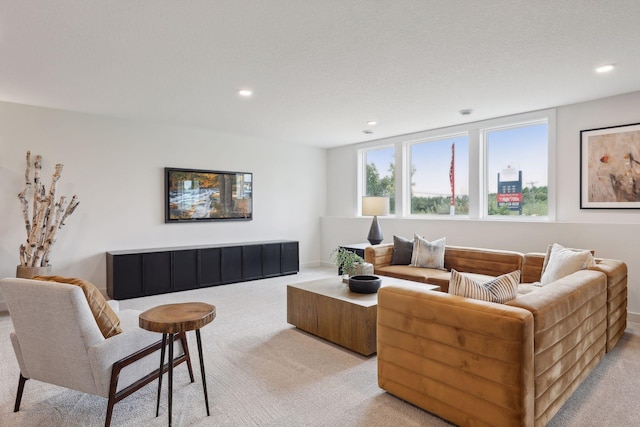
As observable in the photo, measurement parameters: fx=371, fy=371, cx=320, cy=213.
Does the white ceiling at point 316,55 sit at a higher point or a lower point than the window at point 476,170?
higher

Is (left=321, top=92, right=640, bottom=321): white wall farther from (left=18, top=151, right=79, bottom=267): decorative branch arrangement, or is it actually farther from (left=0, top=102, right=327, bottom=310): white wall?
(left=18, top=151, right=79, bottom=267): decorative branch arrangement

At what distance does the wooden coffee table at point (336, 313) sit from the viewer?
3023 mm

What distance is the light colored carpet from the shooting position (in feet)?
7.04

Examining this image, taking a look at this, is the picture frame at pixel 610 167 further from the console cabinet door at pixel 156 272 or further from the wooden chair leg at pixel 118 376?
the console cabinet door at pixel 156 272

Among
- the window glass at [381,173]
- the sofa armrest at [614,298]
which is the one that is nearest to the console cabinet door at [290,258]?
the window glass at [381,173]

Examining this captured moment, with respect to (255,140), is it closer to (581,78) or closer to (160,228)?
(160,228)

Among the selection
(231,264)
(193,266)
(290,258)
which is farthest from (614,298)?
(193,266)

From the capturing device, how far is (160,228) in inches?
224

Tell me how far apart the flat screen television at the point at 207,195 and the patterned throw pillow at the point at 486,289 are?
473cm

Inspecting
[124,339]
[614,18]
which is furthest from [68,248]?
[614,18]

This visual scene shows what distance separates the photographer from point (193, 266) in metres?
5.52

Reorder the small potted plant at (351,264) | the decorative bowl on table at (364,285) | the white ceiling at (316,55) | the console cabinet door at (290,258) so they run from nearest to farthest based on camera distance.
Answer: the white ceiling at (316,55) → the decorative bowl on table at (364,285) → the small potted plant at (351,264) → the console cabinet door at (290,258)

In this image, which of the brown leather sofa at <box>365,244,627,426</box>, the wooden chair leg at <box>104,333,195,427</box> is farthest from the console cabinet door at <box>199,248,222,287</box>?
the brown leather sofa at <box>365,244,627,426</box>

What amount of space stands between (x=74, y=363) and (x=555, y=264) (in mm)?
3794
